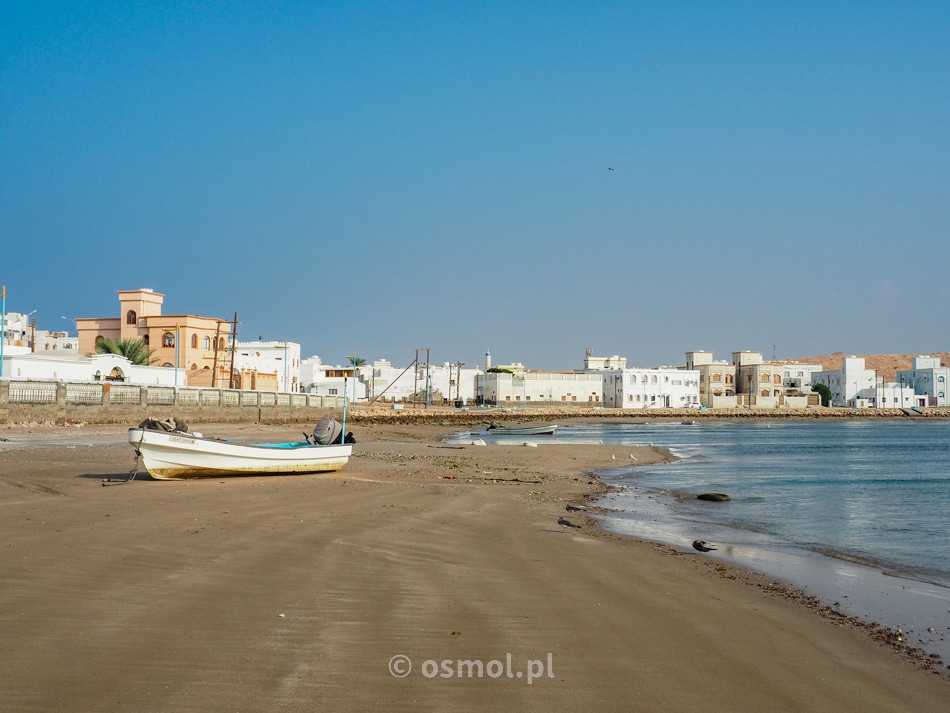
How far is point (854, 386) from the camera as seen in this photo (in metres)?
136

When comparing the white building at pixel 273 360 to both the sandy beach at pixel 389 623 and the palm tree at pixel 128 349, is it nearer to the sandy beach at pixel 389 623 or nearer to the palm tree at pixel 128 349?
the palm tree at pixel 128 349

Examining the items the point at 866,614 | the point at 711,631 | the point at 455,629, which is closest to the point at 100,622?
the point at 455,629

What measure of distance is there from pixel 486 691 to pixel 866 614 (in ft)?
18.7

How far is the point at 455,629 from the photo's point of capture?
7.02 m

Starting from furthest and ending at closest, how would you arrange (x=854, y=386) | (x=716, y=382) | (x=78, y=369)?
1. (x=854, y=386)
2. (x=716, y=382)
3. (x=78, y=369)

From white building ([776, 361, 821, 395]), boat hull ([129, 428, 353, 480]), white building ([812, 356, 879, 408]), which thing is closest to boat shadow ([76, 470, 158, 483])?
boat hull ([129, 428, 353, 480])

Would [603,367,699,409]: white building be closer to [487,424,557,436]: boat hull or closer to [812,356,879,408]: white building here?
[812,356,879,408]: white building

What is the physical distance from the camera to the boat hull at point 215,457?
58.5 ft

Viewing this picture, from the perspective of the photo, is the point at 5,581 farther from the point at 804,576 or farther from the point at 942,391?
the point at 942,391

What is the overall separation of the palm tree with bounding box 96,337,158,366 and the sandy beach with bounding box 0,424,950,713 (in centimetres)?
5702

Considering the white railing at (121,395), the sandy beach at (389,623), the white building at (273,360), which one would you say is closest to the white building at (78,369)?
the white railing at (121,395)

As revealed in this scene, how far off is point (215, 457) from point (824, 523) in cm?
1385

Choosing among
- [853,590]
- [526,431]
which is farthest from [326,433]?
[526,431]

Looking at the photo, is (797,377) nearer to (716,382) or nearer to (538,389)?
(716,382)
